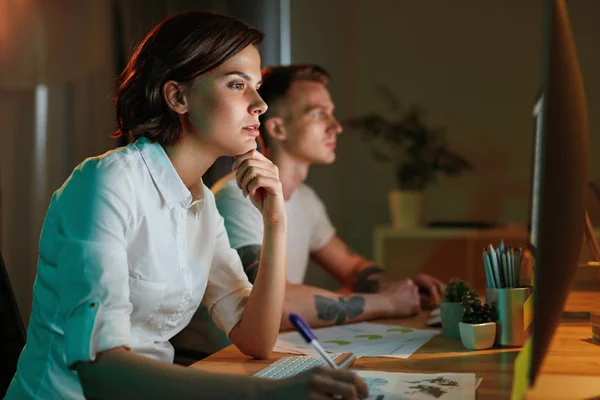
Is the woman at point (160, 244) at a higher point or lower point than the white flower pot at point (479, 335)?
higher

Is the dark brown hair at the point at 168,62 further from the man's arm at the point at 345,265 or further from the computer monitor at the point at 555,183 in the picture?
the man's arm at the point at 345,265

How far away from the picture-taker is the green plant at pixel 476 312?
1.27 m

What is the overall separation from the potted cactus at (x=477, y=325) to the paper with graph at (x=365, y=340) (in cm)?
9

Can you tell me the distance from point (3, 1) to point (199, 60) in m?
0.68

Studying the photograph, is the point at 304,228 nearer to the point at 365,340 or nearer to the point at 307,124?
the point at 307,124

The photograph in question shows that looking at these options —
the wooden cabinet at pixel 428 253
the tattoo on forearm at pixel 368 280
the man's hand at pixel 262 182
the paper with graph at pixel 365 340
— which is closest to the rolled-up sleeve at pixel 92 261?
the man's hand at pixel 262 182

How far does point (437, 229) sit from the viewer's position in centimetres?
328

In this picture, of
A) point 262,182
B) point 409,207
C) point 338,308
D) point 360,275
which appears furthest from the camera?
point 409,207

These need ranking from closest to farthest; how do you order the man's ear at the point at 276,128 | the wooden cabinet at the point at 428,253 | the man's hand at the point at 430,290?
1. the man's hand at the point at 430,290
2. the man's ear at the point at 276,128
3. the wooden cabinet at the point at 428,253

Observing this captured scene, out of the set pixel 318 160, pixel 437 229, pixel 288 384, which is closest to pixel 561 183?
pixel 288 384

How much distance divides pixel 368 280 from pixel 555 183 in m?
1.33

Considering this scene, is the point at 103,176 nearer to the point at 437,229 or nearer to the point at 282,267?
the point at 282,267

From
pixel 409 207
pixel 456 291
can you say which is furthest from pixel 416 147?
pixel 456 291

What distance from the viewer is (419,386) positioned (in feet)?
3.24
